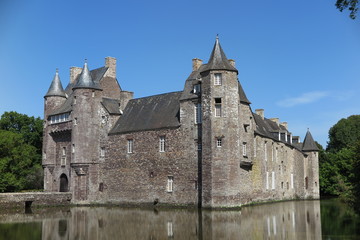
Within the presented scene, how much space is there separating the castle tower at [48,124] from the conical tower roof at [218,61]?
56.5ft

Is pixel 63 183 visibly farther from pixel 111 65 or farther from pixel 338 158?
pixel 338 158

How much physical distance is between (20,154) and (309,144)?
31764mm

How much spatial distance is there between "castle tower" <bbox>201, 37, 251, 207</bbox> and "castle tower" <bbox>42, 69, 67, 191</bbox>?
1683 centimetres

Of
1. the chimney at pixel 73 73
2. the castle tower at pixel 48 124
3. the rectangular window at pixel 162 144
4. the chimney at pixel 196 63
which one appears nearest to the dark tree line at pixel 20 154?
the castle tower at pixel 48 124

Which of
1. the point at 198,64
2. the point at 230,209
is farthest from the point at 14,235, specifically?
the point at 198,64

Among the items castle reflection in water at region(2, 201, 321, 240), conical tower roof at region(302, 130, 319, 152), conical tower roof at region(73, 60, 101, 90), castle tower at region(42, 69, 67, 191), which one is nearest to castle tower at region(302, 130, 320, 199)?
conical tower roof at region(302, 130, 319, 152)

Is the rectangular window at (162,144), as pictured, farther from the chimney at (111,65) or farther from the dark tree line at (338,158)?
the dark tree line at (338,158)

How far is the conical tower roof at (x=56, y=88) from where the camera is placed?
4072cm

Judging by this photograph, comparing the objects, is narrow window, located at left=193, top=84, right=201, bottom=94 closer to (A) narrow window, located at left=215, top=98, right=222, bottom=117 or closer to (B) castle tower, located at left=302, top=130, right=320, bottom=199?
(A) narrow window, located at left=215, top=98, right=222, bottom=117

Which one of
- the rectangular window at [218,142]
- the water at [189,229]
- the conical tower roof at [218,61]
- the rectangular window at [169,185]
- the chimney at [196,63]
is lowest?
the water at [189,229]

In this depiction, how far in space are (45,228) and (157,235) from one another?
5.77m

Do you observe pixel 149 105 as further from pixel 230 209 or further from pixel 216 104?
pixel 230 209

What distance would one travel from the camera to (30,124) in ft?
168

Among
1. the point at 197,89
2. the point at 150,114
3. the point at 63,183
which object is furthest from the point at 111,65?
the point at 197,89
